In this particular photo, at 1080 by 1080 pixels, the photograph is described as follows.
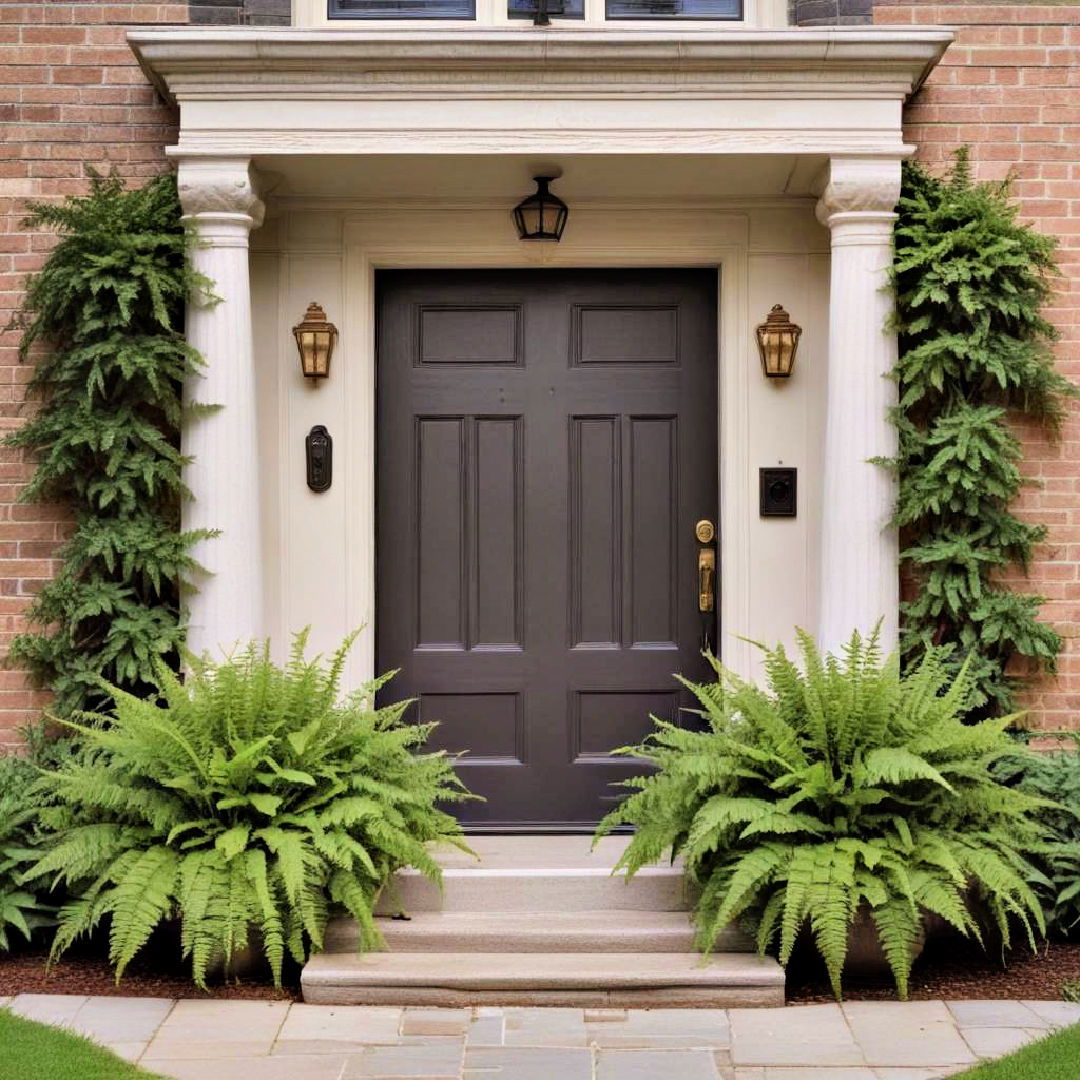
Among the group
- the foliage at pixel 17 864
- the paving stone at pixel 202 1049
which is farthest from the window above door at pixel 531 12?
the paving stone at pixel 202 1049

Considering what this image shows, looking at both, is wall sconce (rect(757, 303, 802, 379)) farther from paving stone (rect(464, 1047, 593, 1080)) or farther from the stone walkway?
paving stone (rect(464, 1047, 593, 1080))

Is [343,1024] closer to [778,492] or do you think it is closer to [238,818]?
[238,818]

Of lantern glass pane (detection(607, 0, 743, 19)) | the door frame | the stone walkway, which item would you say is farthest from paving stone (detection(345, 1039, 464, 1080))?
lantern glass pane (detection(607, 0, 743, 19))

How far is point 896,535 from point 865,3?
2162 mm

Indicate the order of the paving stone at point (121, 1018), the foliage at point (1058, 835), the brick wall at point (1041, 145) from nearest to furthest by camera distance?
the paving stone at point (121, 1018) < the foliage at point (1058, 835) < the brick wall at point (1041, 145)

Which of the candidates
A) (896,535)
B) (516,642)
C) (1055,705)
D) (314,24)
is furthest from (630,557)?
(314,24)

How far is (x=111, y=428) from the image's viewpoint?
535 centimetres

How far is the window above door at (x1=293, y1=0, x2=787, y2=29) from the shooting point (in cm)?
574

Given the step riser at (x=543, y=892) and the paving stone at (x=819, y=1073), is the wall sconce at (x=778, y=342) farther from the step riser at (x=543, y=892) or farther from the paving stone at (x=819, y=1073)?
the paving stone at (x=819, y=1073)

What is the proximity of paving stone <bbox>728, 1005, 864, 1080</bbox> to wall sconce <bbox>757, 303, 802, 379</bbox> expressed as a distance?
2630 millimetres

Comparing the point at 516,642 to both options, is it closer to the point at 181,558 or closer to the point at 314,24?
the point at 181,558

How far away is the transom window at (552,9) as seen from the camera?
576 centimetres

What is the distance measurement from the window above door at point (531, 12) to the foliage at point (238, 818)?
8.97ft

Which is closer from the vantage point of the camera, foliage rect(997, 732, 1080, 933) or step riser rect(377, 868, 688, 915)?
foliage rect(997, 732, 1080, 933)
